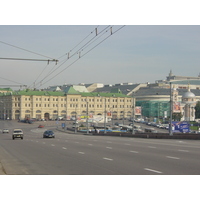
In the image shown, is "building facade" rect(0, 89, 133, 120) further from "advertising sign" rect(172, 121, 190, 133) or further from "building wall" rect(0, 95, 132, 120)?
"advertising sign" rect(172, 121, 190, 133)

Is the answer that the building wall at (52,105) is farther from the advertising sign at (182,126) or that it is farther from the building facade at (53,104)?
the advertising sign at (182,126)

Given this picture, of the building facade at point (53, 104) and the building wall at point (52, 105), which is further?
the building facade at point (53, 104)

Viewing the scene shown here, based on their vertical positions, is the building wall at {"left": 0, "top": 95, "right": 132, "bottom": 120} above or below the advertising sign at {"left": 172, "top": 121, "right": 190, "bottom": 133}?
above

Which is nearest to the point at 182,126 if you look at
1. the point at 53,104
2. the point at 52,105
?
the point at 52,105

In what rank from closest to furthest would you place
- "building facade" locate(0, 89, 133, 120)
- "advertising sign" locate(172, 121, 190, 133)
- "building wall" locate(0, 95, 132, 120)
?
"advertising sign" locate(172, 121, 190, 133)
"building wall" locate(0, 95, 132, 120)
"building facade" locate(0, 89, 133, 120)

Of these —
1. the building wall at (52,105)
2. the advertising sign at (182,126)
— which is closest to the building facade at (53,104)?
the building wall at (52,105)

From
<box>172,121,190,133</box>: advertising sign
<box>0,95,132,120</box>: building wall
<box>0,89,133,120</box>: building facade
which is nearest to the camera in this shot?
<box>172,121,190,133</box>: advertising sign

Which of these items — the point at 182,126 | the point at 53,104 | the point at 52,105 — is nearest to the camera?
the point at 182,126

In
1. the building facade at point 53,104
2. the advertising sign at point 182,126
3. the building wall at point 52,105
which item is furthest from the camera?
the building facade at point 53,104

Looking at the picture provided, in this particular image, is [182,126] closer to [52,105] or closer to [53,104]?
[52,105]

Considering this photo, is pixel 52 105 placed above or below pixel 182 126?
above

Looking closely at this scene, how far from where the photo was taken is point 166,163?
1947 centimetres

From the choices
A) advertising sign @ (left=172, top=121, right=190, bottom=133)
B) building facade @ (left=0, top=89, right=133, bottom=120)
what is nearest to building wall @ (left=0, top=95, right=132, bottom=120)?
building facade @ (left=0, top=89, right=133, bottom=120)

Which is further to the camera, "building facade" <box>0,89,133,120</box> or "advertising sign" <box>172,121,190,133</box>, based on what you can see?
"building facade" <box>0,89,133,120</box>
